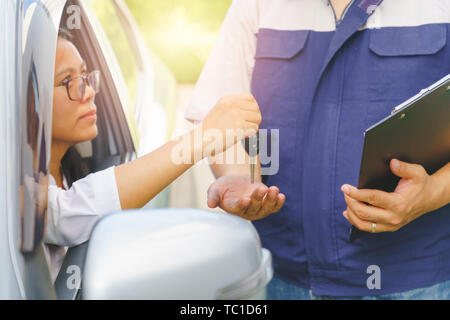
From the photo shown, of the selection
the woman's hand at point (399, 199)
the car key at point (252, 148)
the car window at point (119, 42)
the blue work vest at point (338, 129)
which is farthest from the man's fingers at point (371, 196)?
the car window at point (119, 42)

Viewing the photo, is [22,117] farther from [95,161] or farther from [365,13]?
[365,13]

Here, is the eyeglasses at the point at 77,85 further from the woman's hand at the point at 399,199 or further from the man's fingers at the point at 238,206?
the woman's hand at the point at 399,199

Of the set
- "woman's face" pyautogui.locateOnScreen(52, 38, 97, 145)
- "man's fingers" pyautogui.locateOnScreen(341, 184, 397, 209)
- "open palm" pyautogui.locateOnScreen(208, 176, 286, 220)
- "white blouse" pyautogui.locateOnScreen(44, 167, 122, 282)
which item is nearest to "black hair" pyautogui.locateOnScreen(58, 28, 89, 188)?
"woman's face" pyautogui.locateOnScreen(52, 38, 97, 145)

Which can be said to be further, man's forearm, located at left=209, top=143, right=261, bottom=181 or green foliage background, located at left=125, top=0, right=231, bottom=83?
green foliage background, located at left=125, top=0, right=231, bottom=83

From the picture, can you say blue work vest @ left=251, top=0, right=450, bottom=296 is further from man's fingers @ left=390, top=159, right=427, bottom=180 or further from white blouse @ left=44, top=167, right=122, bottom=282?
white blouse @ left=44, top=167, right=122, bottom=282

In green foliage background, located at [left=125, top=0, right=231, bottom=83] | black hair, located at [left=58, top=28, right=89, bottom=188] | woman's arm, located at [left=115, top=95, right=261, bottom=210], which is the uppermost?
green foliage background, located at [left=125, top=0, right=231, bottom=83]

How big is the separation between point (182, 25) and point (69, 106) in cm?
66

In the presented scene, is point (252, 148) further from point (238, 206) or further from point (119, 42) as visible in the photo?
point (119, 42)

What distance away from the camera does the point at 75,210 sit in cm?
108

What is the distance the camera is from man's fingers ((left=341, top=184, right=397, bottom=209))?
46.4 inches

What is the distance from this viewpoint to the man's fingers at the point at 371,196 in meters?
1.18

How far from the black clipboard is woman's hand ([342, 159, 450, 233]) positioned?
21 millimetres
